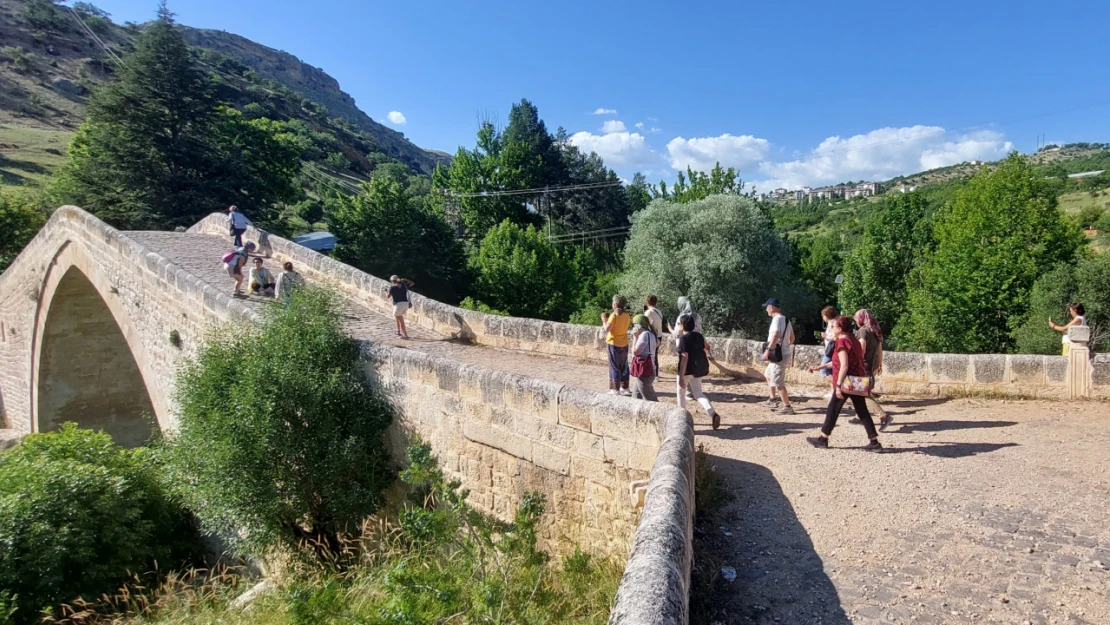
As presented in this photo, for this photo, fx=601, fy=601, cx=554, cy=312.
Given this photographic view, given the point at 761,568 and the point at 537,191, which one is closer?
the point at 761,568

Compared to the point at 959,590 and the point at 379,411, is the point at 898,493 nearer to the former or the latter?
the point at 959,590

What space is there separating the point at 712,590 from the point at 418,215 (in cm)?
2427

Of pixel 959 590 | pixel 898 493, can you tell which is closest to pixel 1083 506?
pixel 898 493

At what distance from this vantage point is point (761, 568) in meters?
3.34

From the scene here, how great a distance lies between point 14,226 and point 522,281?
17.9 m

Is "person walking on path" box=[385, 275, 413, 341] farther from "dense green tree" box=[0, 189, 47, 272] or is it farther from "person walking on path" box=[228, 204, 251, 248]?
"dense green tree" box=[0, 189, 47, 272]

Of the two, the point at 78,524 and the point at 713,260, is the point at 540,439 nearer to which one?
the point at 78,524

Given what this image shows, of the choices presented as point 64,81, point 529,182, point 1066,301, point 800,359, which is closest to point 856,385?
point 800,359

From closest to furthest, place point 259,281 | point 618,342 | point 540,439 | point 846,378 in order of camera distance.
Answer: point 540,439 → point 846,378 → point 618,342 → point 259,281

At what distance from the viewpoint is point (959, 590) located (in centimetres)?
302

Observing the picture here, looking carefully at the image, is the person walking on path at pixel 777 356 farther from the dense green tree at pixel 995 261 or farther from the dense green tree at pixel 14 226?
the dense green tree at pixel 14 226

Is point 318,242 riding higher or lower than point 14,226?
higher

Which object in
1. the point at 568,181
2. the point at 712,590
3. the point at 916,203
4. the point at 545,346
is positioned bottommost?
the point at 712,590

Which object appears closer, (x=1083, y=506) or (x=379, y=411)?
(x=1083, y=506)
